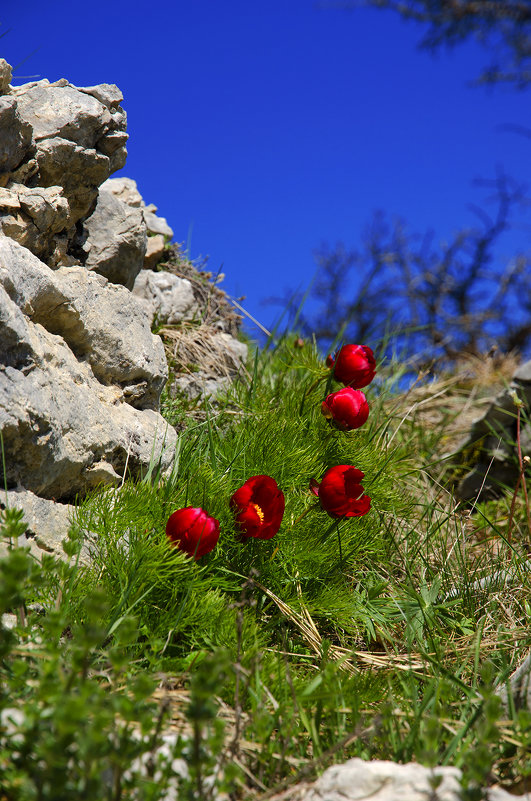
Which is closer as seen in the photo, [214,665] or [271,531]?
[214,665]

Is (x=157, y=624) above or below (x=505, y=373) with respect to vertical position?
below

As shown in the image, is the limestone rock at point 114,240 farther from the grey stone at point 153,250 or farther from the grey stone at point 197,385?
the grey stone at point 153,250

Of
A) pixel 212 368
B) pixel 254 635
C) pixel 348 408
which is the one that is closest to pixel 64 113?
pixel 212 368

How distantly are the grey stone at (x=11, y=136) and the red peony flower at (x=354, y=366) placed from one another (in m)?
1.64

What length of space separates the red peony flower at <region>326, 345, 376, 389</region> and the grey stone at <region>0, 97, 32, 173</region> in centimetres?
164

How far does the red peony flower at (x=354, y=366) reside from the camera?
9.07 feet

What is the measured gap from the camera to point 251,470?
258 centimetres

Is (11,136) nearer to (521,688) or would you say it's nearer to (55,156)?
(55,156)

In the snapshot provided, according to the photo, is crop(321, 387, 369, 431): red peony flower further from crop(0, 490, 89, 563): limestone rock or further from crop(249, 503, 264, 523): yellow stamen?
crop(0, 490, 89, 563): limestone rock

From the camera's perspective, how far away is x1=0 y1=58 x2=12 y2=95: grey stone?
256 centimetres

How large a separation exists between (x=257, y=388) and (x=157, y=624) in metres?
1.76

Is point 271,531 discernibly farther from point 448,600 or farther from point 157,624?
point 448,600

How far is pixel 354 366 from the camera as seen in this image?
2768 millimetres

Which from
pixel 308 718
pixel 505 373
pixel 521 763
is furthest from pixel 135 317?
pixel 505 373
